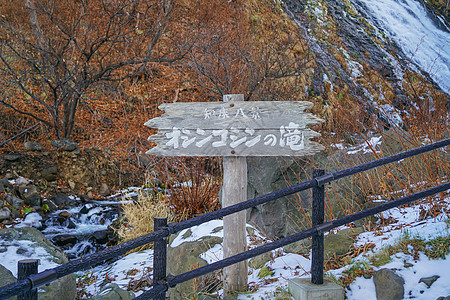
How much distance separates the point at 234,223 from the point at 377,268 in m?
1.13

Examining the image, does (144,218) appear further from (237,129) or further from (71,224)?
(237,129)

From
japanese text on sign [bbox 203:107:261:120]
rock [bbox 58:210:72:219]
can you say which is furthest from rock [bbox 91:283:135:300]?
rock [bbox 58:210:72:219]

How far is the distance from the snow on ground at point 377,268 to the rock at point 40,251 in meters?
0.72

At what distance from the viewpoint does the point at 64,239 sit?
6762mm

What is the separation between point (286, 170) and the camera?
221 inches

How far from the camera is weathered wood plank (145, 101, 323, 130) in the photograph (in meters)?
2.98

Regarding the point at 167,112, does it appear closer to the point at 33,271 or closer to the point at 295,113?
the point at 295,113

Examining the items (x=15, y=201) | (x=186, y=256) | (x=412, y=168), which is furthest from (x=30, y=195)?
(x=412, y=168)

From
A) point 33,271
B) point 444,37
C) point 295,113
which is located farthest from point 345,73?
point 33,271

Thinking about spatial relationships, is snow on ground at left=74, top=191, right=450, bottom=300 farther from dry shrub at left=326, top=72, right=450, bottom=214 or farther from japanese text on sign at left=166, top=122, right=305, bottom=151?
japanese text on sign at left=166, top=122, right=305, bottom=151

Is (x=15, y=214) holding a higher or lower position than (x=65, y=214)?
higher

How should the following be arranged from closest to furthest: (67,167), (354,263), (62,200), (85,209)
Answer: (354,263), (85,209), (62,200), (67,167)

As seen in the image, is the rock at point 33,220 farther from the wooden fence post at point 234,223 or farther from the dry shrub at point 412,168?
the dry shrub at point 412,168

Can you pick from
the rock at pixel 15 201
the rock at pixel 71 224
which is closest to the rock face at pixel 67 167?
the rock at pixel 15 201
